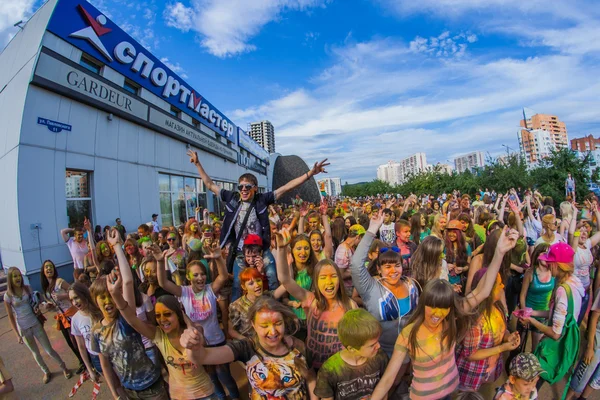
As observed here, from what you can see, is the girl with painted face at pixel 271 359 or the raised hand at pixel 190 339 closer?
the raised hand at pixel 190 339

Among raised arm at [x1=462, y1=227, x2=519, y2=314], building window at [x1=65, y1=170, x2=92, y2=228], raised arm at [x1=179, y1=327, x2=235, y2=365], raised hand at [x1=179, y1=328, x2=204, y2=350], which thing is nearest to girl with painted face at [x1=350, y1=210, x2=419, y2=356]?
raised arm at [x1=462, y1=227, x2=519, y2=314]

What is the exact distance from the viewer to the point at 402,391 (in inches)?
83.9

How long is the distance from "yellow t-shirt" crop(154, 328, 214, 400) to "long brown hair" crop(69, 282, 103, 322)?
95cm

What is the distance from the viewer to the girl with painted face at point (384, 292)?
229 centimetres

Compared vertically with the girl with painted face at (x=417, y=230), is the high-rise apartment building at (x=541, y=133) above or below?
above

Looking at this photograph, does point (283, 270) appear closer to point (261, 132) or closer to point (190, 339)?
point (190, 339)

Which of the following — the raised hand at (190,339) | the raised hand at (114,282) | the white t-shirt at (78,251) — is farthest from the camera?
the white t-shirt at (78,251)

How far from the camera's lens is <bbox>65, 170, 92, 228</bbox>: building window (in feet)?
28.3

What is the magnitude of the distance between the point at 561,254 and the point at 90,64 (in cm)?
1329

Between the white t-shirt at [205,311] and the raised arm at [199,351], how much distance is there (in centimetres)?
109

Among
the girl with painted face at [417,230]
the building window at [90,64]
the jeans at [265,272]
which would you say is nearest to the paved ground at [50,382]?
the jeans at [265,272]

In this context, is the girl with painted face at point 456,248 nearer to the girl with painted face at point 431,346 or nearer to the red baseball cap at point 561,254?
the red baseball cap at point 561,254

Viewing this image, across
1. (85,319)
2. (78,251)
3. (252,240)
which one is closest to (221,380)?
(252,240)

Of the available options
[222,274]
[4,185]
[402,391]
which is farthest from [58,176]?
[402,391]
